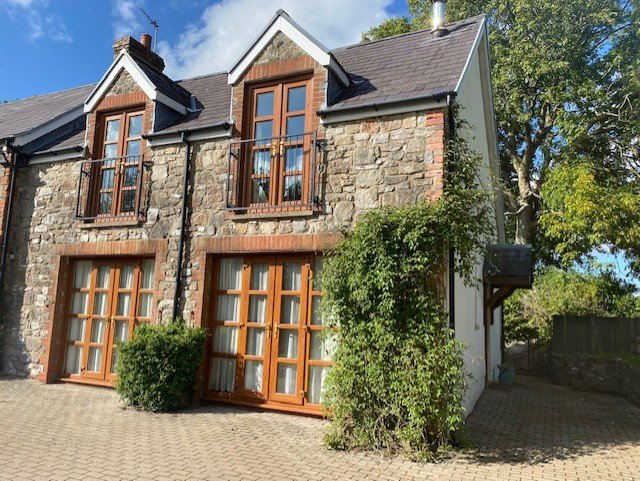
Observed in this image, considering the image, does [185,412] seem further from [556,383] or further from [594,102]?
[594,102]

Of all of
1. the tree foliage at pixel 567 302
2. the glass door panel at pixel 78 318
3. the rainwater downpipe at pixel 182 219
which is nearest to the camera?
the rainwater downpipe at pixel 182 219

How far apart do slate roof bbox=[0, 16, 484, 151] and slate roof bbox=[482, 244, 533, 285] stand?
4.41 metres

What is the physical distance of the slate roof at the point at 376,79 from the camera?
754 centimetres

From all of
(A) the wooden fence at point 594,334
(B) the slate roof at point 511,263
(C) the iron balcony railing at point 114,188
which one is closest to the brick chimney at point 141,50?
(C) the iron balcony railing at point 114,188

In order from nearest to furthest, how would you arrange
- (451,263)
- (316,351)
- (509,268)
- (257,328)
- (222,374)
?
1. (451,263)
2. (316,351)
3. (257,328)
4. (222,374)
5. (509,268)

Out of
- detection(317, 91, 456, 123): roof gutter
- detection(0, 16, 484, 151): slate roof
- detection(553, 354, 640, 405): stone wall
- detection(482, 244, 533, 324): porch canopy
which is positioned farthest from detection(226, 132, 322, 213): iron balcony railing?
detection(553, 354, 640, 405): stone wall

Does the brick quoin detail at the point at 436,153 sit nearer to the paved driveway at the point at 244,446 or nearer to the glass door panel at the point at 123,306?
the paved driveway at the point at 244,446

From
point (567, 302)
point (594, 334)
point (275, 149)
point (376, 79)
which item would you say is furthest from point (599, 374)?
point (275, 149)

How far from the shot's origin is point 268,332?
7.78 m

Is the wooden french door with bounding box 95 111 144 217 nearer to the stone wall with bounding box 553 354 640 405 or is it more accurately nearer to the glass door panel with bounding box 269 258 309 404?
the glass door panel with bounding box 269 258 309 404

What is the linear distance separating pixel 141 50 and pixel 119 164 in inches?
115

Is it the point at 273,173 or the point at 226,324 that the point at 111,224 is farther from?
the point at 273,173

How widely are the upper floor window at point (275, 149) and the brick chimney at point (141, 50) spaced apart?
11.5 ft

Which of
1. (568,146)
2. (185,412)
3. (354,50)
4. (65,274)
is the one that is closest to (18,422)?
(185,412)
